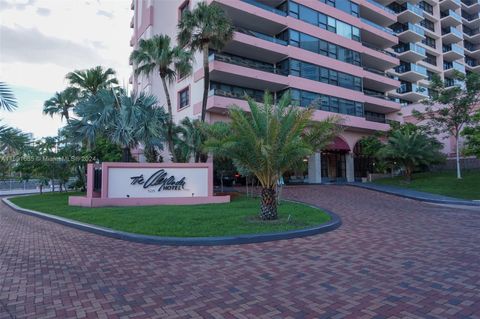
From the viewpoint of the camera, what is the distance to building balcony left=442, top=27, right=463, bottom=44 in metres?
53.7

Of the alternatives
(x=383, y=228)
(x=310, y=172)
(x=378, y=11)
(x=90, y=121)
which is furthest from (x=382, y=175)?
(x=90, y=121)

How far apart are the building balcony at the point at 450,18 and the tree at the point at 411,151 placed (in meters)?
39.0

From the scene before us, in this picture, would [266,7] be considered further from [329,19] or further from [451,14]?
[451,14]

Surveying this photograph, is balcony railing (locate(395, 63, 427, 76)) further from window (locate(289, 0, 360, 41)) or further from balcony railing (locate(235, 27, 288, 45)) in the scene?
balcony railing (locate(235, 27, 288, 45))

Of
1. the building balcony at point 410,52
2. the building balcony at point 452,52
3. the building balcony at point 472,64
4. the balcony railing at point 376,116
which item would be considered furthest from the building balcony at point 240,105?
the building balcony at point 472,64

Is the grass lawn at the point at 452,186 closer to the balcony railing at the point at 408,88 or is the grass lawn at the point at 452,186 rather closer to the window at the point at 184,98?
the window at the point at 184,98

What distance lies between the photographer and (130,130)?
55.4 feet

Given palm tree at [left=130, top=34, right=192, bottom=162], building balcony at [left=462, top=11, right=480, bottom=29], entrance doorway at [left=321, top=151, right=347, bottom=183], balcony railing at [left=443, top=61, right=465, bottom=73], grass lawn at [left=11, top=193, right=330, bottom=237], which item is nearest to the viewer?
grass lawn at [left=11, top=193, right=330, bottom=237]

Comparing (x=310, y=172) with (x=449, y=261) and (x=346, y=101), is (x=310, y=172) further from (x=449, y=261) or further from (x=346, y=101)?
(x=449, y=261)

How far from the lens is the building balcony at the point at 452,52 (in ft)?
176

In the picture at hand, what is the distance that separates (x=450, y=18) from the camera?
5372 cm

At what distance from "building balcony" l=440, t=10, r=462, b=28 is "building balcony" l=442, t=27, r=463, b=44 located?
2.72ft

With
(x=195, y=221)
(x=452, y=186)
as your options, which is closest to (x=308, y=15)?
(x=452, y=186)

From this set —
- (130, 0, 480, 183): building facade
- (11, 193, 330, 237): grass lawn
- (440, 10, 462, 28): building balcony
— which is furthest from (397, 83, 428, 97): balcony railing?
(11, 193, 330, 237): grass lawn
